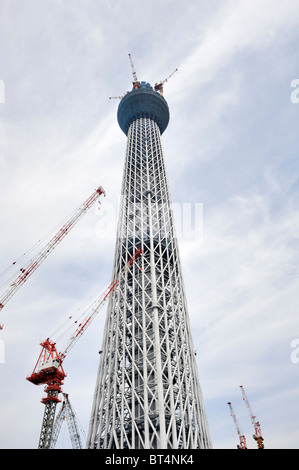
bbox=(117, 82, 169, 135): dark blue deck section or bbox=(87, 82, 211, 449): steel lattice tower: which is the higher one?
bbox=(117, 82, 169, 135): dark blue deck section

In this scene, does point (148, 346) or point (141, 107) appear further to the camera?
point (141, 107)

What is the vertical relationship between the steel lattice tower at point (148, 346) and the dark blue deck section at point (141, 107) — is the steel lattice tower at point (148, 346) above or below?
below

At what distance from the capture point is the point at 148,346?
50750 mm

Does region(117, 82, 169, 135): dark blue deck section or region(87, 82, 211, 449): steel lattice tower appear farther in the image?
region(117, 82, 169, 135): dark blue deck section

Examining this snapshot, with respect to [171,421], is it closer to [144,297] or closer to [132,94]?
[144,297]

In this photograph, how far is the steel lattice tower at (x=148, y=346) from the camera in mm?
43094

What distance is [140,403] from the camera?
43.9 m

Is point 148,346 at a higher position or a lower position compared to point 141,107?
lower

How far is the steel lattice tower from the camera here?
1697 inches

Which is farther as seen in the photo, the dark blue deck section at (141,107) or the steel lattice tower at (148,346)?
the dark blue deck section at (141,107)
